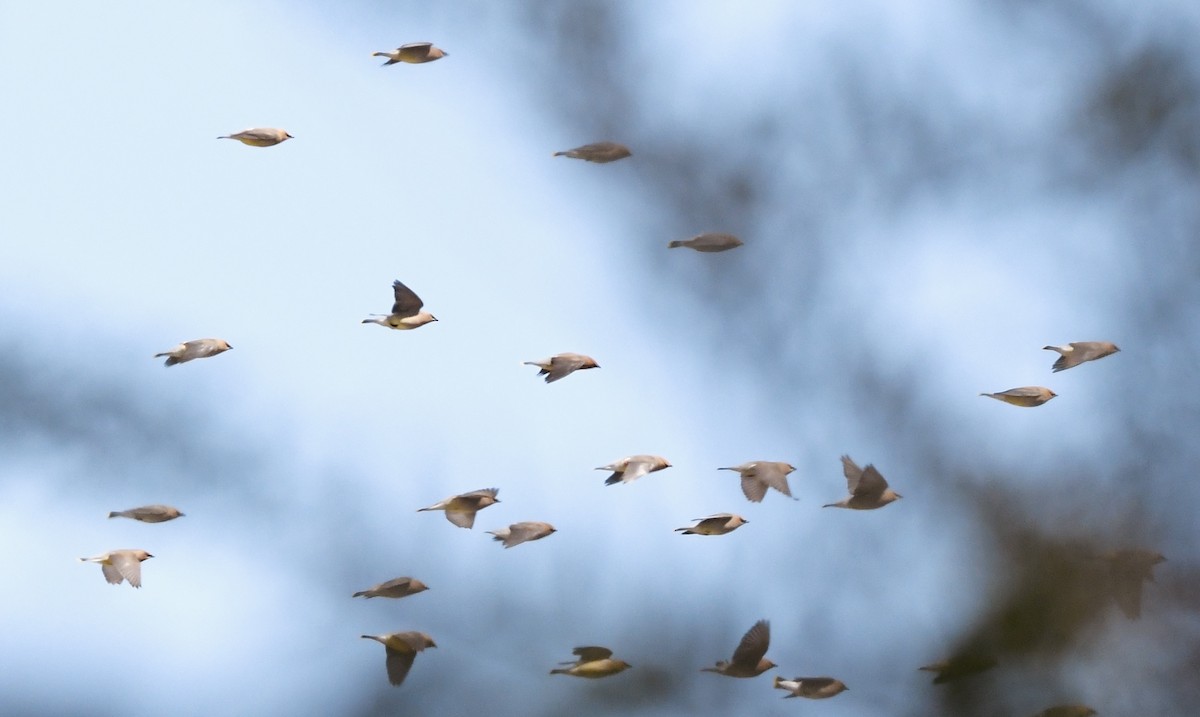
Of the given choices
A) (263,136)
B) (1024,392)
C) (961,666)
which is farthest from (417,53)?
(961,666)

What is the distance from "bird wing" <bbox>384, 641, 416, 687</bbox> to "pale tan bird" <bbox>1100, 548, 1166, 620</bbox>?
2.97 m

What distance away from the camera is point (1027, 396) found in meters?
5.01

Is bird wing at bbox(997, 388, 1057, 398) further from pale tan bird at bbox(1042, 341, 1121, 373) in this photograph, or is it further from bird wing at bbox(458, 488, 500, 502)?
bird wing at bbox(458, 488, 500, 502)

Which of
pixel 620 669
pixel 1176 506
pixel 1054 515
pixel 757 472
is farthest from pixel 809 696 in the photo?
pixel 1176 506

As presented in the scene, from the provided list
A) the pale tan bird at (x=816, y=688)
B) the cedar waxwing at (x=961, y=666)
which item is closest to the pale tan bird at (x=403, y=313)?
the pale tan bird at (x=816, y=688)

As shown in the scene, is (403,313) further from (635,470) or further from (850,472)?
(850,472)

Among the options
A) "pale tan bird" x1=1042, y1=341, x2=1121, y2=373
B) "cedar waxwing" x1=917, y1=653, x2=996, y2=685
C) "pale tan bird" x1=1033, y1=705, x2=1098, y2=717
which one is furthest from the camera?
"cedar waxwing" x1=917, y1=653, x2=996, y2=685

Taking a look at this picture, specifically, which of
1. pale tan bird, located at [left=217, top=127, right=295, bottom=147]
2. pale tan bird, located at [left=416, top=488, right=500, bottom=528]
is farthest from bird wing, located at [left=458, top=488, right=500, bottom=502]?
pale tan bird, located at [left=217, top=127, right=295, bottom=147]

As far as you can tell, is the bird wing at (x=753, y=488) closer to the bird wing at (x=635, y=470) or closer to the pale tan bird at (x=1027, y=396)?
the bird wing at (x=635, y=470)

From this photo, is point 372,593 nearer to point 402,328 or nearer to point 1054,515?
point 402,328

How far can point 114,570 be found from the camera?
473 cm

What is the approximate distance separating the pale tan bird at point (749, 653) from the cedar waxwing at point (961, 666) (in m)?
1.88

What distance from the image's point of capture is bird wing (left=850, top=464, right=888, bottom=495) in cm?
425

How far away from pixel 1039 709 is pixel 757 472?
7.56ft
